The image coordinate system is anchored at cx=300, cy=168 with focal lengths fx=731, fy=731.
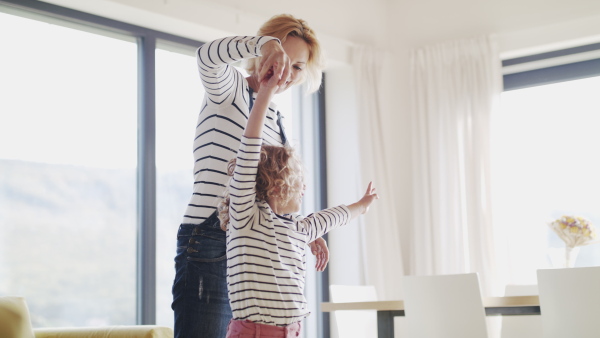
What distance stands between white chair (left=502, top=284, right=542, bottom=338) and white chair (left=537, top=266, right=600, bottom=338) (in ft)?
2.81

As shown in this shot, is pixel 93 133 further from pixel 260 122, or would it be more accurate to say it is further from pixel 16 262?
pixel 260 122

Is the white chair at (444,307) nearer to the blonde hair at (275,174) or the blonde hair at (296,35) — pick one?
the blonde hair at (296,35)

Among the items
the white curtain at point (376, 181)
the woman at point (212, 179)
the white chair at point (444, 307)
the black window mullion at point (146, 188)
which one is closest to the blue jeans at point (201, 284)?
the woman at point (212, 179)

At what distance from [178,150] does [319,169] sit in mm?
1208

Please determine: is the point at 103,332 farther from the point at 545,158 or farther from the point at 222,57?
the point at 545,158

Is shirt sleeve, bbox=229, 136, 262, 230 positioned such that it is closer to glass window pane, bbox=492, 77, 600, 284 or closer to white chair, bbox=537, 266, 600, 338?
white chair, bbox=537, 266, 600, 338

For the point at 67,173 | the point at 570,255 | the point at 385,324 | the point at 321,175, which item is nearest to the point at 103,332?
the point at 67,173

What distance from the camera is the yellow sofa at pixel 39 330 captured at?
8.03 feet

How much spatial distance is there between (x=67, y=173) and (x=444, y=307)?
1764 mm

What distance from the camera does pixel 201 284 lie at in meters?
1.57

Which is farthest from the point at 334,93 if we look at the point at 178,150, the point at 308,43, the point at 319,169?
the point at 308,43

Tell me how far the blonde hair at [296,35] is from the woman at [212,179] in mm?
201

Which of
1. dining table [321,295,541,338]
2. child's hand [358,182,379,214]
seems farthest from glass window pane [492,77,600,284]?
child's hand [358,182,379,214]

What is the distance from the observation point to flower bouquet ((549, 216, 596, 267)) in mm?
3887
